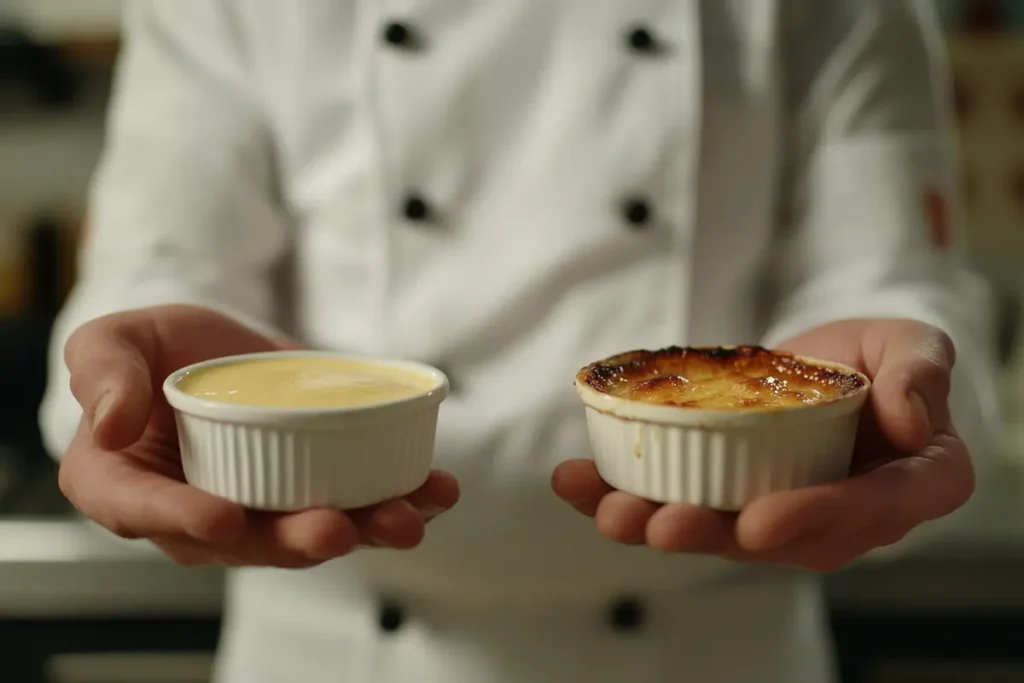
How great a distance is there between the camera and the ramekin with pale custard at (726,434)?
2.17 ft

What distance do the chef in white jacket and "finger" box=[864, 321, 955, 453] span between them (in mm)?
102

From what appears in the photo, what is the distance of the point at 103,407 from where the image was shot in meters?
0.61

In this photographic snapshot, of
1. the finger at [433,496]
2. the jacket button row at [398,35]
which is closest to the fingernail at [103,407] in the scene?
the finger at [433,496]

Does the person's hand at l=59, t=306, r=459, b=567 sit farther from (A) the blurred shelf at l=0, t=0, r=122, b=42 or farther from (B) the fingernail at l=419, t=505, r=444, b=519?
(A) the blurred shelf at l=0, t=0, r=122, b=42

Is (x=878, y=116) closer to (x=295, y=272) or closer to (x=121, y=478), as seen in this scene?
(x=295, y=272)

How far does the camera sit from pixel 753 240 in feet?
3.07

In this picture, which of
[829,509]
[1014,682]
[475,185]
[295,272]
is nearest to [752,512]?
[829,509]

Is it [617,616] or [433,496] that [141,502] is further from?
[617,616]

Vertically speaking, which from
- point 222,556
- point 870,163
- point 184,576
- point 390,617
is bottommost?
point 184,576

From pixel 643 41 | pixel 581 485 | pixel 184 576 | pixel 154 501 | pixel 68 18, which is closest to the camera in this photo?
pixel 154 501

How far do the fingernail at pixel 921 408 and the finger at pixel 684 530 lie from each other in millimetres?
148

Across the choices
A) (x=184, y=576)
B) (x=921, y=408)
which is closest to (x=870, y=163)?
(x=921, y=408)

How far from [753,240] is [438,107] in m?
0.33

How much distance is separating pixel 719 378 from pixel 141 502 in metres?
0.44
